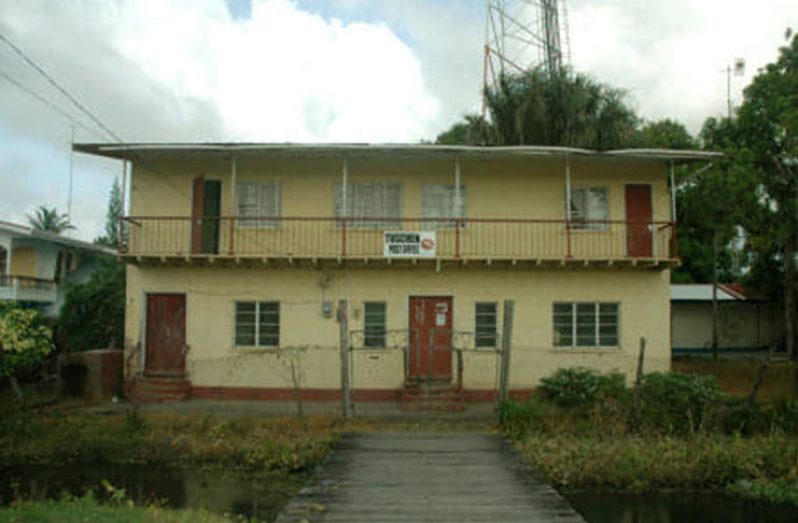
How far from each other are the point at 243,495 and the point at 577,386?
26.7 feet

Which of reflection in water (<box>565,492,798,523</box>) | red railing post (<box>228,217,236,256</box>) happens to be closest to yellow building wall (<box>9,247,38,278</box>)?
red railing post (<box>228,217,236,256</box>)

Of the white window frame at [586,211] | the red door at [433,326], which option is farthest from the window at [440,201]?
the white window frame at [586,211]

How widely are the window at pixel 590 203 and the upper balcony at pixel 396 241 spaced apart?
1.11ft

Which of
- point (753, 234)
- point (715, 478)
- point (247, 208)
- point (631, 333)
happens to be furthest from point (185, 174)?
point (753, 234)

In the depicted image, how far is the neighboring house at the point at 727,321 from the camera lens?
30.0m

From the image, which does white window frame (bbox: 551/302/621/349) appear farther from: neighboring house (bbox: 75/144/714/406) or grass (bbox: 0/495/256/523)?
grass (bbox: 0/495/256/523)

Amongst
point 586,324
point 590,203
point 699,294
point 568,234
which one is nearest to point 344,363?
point 568,234

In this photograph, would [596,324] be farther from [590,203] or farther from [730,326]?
[730,326]

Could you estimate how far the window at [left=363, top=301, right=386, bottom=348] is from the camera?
1808cm

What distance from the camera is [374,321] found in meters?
18.1

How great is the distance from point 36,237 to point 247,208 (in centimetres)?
1201

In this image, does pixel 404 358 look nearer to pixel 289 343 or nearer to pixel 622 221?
pixel 289 343

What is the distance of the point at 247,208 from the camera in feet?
61.6

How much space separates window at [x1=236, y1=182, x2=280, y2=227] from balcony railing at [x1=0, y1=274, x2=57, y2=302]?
1074cm
